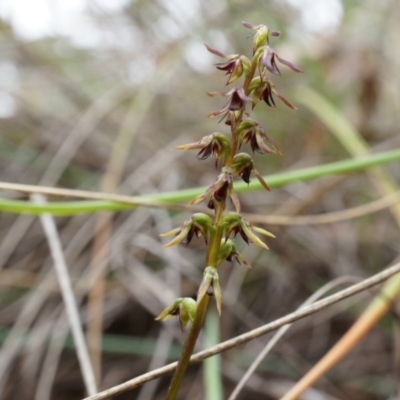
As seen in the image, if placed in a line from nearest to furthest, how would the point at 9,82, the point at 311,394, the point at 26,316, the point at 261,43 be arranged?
the point at 261,43 < the point at 311,394 < the point at 26,316 < the point at 9,82

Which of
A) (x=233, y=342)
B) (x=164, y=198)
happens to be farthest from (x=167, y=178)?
(x=233, y=342)

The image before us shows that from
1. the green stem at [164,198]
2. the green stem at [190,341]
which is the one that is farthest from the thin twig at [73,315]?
the green stem at [190,341]

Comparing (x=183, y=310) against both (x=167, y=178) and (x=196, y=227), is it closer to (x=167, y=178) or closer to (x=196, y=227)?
(x=196, y=227)

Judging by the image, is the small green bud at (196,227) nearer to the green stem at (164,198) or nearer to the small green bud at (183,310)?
the small green bud at (183,310)

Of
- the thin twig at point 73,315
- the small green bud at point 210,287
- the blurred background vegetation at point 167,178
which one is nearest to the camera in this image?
the small green bud at point 210,287

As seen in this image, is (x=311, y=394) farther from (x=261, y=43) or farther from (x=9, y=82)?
(x=9, y=82)

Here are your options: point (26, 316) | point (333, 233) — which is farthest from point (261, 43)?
point (333, 233)

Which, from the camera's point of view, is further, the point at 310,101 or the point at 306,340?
the point at 310,101

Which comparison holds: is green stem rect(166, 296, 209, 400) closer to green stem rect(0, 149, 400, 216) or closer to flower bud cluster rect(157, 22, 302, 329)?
flower bud cluster rect(157, 22, 302, 329)
